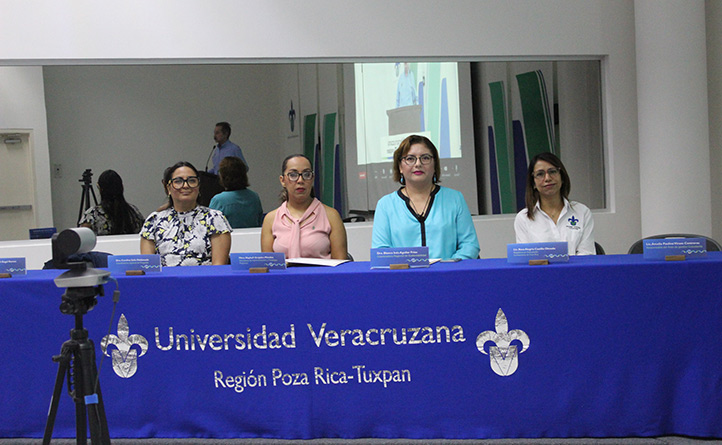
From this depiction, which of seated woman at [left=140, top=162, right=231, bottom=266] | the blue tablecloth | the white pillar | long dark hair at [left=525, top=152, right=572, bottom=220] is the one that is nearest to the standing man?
seated woman at [left=140, top=162, right=231, bottom=266]

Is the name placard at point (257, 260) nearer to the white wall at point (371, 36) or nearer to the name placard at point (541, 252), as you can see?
the name placard at point (541, 252)

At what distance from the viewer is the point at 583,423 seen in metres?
2.47

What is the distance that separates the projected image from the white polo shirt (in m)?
1.95

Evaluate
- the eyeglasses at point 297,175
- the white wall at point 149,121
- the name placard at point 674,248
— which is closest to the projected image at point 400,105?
the white wall at point 149,121

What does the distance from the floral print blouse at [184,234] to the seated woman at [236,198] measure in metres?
1.55

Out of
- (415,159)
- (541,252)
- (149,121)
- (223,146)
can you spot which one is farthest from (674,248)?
(149,121)

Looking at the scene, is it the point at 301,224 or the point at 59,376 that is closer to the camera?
the point at 59,376

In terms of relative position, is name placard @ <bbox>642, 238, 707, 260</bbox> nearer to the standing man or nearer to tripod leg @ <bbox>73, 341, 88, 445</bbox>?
tripod leg @ <bbox>73, 341, 88, 445</bbox>

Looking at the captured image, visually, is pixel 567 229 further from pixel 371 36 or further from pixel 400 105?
pixel 371 36

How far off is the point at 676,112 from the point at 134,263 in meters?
4.11

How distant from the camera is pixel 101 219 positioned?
503 centimetres

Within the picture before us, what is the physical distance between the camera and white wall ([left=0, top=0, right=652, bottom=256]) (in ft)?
15.7

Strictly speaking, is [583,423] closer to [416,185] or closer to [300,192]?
[416,185]

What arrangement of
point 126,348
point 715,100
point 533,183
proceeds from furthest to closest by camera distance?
point 715,100 < point 533,183 < point 126,348
